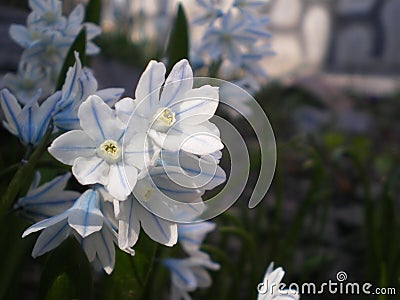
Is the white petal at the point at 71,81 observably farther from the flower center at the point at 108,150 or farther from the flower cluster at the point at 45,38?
the flower cluster at the point at 45,38

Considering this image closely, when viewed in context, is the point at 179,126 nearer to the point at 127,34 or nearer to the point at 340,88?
the point at 127,34

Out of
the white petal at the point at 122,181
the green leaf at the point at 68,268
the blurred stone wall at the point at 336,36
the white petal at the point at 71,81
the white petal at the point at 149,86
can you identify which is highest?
the blurred stone wall at the point at 336,36

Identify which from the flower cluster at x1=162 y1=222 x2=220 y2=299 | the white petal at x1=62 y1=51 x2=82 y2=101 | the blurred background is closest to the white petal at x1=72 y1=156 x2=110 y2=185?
the white petal at x1=62 y1=51 x2=82 y2=101

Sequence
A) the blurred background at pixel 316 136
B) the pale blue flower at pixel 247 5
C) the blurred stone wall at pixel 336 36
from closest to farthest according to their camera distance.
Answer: the pale blue flower at pixel 247 5
the blurred background at pixel 316 136
the blurred stone wall at pixel 336 36

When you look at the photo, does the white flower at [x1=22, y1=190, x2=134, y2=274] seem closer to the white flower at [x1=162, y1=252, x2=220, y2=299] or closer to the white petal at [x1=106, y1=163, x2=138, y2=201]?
the white petal at [x1=106, y1=163, x2=138, y2=201]

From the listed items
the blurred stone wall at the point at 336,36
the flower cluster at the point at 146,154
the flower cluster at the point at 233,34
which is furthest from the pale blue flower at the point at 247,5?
the blurred stone wall at the point at 336,36

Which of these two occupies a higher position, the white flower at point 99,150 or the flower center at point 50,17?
the flower center at point 50,17

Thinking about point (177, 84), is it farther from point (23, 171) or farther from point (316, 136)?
point (316, 136)

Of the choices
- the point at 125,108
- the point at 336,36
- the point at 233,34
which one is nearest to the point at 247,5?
the point at 233,34
